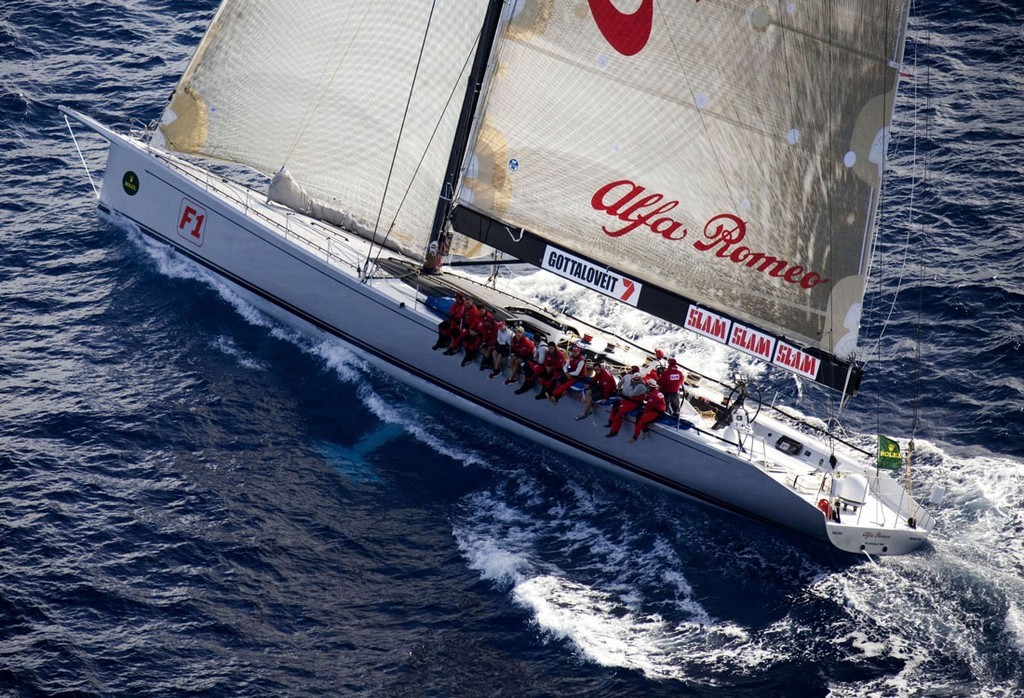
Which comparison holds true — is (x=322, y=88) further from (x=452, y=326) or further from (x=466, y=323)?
(x=466, y=323)

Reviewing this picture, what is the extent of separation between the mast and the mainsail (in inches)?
22.5

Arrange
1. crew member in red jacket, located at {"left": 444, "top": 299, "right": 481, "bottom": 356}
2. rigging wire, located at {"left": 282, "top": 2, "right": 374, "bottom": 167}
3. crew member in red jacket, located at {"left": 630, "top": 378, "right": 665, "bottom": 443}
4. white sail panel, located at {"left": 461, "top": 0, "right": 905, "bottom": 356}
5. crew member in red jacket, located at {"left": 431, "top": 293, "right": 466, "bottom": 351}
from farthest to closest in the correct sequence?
rigging wire, located at {"left": 282, "top": 2, "right": 374, "bottom": 167} → crew member in red jacket, located at {"left": 431, "top": 293, "right": 466, "bottom": 351} → crew member in red jacket, located at {"left": 444, "top": 299, "right": 481, "bottom": 356} → crew member in red jacket, located at {"left": 630, "top": 378, "right": 665, "bottom": 443} → white sail panel, located at {"left": 461, "top": 0, "right": 905, "bottom": 356}

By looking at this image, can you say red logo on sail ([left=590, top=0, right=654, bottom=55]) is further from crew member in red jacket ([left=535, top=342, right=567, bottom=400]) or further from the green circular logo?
the green circular logo

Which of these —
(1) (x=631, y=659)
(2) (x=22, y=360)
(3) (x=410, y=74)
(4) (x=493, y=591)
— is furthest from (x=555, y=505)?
(2) (x=22, y=360)

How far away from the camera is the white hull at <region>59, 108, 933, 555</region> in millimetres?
25438

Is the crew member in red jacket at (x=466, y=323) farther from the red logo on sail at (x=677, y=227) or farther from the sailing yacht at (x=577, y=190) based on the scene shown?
the red logo on sail at (x=677, y=227)

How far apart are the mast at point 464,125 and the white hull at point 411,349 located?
1.55 m

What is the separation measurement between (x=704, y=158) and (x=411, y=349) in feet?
27.3

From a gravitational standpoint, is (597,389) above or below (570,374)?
below

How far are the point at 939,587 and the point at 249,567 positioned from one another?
13334 millimetres

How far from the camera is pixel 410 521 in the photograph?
25.3 metres

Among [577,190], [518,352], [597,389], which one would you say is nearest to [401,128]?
[577,190]

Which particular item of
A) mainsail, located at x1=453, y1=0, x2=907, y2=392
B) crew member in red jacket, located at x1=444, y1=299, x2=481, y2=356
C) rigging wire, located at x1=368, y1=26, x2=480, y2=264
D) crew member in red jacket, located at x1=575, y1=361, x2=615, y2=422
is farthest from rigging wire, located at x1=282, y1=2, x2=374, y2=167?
crew member in red jacket, located at x1=575, y1=361, x2=615, y2=422

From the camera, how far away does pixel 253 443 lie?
87.8 ft
